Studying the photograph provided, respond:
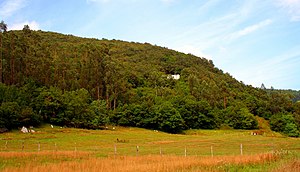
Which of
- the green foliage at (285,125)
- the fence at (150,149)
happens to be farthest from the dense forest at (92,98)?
the fence at (150,149)

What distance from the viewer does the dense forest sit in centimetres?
7850

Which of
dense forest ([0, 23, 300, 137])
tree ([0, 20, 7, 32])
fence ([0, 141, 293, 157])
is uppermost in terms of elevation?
tree ([0, 20, 7, 32])

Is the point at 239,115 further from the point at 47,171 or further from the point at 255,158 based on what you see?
the point at 47,171

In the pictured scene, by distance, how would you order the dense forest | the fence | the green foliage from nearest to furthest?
the fence → the dense forest → the green foliage

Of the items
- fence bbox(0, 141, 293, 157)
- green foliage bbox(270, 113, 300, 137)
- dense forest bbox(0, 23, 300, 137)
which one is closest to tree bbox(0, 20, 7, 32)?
dense forest bbox(0, 23, 300, 137)

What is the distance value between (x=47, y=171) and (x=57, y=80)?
269ft

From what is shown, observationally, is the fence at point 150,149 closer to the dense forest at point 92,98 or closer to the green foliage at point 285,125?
the dense forest at point 92,98

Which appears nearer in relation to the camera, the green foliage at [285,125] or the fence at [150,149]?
the fence at [150,149]

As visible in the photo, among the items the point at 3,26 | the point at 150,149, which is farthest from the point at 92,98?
the point at 150,149

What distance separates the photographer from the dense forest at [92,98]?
258ft

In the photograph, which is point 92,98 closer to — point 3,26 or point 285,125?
point 3,26

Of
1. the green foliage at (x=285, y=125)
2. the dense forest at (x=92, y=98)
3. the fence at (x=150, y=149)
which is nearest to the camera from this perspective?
the fence at (x=150, y=149)

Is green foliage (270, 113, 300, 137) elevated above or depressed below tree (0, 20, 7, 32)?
below

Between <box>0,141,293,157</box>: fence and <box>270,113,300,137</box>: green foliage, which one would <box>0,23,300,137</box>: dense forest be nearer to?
<box>270,113,300,137</box>: green foliage
